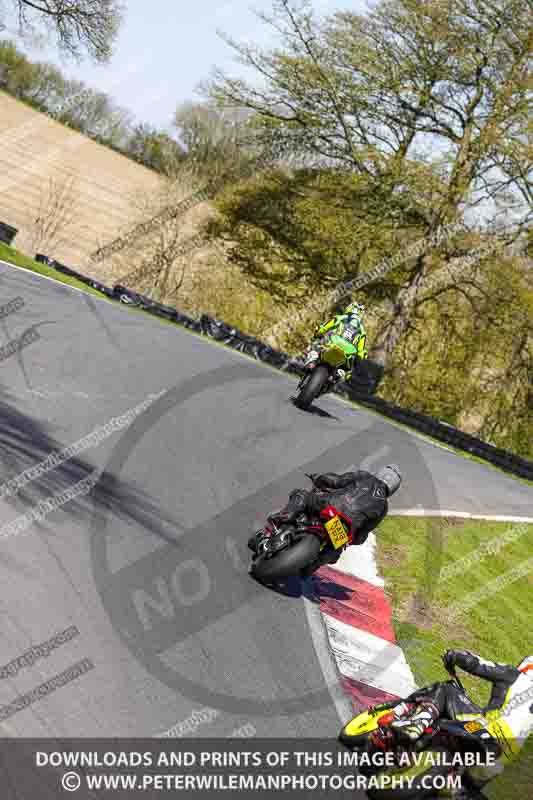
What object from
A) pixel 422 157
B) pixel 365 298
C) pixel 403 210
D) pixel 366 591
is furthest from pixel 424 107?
pixel 366 591

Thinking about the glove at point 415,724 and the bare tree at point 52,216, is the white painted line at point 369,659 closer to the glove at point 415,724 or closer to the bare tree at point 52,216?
the glove at point 415,724

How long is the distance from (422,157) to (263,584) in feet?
89.3

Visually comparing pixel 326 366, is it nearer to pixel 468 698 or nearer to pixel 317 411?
pixel 317 411

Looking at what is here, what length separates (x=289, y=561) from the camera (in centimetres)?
789

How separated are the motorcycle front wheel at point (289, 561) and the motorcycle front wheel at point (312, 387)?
7.51 meters

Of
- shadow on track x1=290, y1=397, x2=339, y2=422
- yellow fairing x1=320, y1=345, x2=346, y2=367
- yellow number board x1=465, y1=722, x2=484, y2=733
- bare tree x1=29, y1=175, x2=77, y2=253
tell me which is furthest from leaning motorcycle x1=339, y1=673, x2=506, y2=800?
bare tree x1=29, y1=175, x2=77, y2=253

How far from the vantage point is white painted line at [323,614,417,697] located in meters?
7.41

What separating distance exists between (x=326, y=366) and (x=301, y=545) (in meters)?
7.47

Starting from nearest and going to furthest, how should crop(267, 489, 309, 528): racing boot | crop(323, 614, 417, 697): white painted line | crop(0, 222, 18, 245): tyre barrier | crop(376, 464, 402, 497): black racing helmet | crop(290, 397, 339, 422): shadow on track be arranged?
crop(323, 614, 417, 697): white painted line, crop(267, 489, 309, 528): racing boot, crop(376, 464, 402, 497): black racing helmet, crop(290, 397, 339, 422): shadow on track, crop(0, 222, 18, 245): tyre barrier

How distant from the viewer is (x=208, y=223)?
39.7 meters

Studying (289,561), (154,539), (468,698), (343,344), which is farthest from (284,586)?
(343,344)

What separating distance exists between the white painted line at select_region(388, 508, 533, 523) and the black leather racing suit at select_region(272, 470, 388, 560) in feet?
14.5

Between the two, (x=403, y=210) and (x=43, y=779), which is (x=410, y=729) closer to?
(x=43, y=779)

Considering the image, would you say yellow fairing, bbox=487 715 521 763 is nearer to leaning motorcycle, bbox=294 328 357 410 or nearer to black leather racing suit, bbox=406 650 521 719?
black leather racing suit, bbox=406 650 521 719
